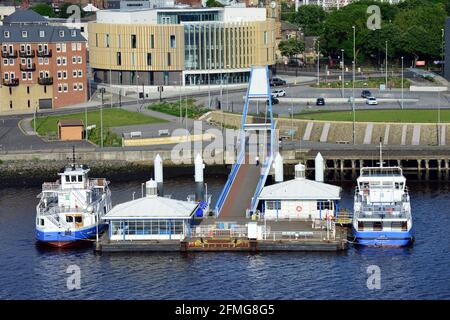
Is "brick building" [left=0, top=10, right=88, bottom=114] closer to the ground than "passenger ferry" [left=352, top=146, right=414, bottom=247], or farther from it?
farther from it

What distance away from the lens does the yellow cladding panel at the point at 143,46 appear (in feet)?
456

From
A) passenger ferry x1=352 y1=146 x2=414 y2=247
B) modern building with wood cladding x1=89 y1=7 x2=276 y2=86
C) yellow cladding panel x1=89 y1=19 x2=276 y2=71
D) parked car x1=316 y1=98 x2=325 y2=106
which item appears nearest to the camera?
passenger ferry x1=352 y1=146 x2=414 y2=247

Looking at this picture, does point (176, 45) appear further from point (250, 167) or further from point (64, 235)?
point (64, 235)

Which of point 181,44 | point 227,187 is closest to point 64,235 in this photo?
point 227,187

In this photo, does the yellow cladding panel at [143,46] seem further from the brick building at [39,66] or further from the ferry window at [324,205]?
the ferry window at [324,205]

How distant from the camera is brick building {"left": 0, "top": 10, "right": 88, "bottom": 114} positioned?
12338cm

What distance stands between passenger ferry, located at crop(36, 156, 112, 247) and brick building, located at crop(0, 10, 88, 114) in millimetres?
56816

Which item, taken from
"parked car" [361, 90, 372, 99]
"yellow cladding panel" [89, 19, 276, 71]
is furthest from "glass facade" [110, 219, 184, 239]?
"yellow cladding panel" [89, 19, 276, 71]

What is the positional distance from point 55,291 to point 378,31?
116 m

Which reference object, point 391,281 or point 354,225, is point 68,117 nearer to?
point 354,225

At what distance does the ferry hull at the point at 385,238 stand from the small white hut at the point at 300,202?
4990 mm

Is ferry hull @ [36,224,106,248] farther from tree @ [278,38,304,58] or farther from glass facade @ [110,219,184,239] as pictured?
tree @ [278,38,304,58]

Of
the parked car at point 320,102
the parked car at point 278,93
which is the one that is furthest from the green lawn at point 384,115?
the parked car at point 278,93

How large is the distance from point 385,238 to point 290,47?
116 meters
